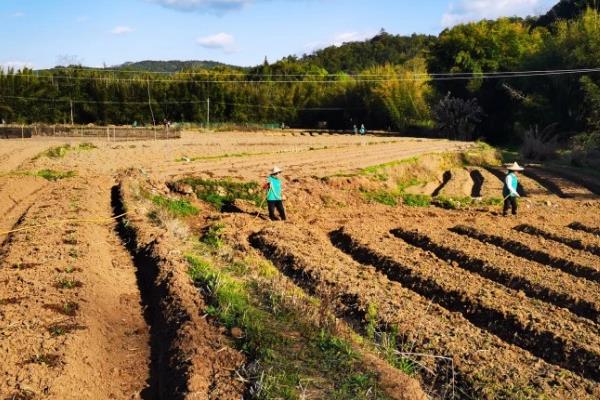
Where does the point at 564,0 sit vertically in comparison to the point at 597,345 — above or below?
above

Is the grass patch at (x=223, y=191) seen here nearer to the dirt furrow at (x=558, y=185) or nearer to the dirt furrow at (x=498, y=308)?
the dirt furrow at (x=498, y=308)

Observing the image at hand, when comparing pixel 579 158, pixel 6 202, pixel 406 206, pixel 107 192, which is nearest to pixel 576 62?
pixel 579 158

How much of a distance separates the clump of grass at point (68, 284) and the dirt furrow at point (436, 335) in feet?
10.8

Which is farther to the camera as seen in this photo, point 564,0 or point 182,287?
point 564,0

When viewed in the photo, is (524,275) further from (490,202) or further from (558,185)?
(558,185)

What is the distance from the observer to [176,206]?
643 inches

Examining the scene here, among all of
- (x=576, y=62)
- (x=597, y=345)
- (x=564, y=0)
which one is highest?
(x=564, y=0)

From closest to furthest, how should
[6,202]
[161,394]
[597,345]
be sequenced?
[161,394]
[597,345]
[6,202]

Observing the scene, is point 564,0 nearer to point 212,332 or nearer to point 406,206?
point 406,206

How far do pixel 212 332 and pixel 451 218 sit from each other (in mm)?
10563

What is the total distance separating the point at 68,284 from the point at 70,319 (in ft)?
4.25

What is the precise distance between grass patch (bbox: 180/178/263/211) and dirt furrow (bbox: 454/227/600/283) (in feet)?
19.6

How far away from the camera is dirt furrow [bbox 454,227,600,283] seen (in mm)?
10570

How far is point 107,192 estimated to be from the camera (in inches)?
682
